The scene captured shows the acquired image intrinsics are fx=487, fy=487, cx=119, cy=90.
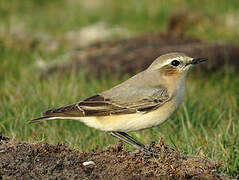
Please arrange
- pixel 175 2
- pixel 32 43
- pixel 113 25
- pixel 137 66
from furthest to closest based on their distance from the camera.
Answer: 1. pixel 175 2
2. pixel 113 25
3. pixel 32 43
4. pixel 137 66

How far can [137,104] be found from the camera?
570 centimetres

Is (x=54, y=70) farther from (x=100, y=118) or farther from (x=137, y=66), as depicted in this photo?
(x=100, y=118)

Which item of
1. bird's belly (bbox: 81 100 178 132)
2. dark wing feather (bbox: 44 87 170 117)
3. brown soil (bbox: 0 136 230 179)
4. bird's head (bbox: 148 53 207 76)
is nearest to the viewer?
brown soil (bbox: 0 136 230 179)

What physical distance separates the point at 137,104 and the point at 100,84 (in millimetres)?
4030

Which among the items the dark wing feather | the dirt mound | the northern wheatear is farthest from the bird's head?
the dirt mound

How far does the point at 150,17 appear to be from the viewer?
1642 centimetres

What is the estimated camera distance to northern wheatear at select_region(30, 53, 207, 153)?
5.47 meters

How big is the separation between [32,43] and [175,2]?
6.24m

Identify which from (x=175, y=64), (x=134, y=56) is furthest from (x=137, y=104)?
(x=134, y=56)

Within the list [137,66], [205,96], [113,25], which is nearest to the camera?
[205,96]

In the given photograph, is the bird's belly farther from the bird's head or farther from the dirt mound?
the dirt mound

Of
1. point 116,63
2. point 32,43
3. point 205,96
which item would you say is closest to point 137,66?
point 116,63

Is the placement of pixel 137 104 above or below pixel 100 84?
above

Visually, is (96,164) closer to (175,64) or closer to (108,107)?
(108,107)
